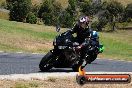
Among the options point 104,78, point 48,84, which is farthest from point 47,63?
point 104,78

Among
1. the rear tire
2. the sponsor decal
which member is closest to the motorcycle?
the rear tire

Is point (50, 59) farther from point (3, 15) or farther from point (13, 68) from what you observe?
point (3, 15)

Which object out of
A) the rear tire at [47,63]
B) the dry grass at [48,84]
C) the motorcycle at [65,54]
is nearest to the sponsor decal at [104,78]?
the dry grass at [48,84]

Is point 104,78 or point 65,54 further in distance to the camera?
point 65,54

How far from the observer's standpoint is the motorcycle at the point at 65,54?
48.6 feet

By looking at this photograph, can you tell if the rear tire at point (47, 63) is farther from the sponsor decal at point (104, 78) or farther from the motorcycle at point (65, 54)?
the sponsor decal at point (104, 78)

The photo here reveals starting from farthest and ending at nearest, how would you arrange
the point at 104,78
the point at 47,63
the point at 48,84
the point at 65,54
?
the point at 47,63 < the point at 65,54 < the point at 48,84 < the point at 104,78

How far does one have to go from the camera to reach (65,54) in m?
15.0

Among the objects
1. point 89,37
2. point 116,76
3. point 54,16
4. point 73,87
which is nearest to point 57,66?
point 89,37

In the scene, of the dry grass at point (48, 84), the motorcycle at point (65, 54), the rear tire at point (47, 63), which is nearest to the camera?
the dry grass at point (48, 84)

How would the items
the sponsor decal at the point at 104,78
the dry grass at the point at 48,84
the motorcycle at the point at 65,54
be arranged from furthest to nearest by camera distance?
the motorcycle at the point at 65,54
the dry grass at the point at 48,84
the sponsor decal at the point at 104,78

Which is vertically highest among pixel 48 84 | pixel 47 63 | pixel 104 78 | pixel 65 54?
pixel 104 78

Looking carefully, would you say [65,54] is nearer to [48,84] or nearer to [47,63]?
[47,63]

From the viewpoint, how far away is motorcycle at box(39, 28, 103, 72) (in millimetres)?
14812
